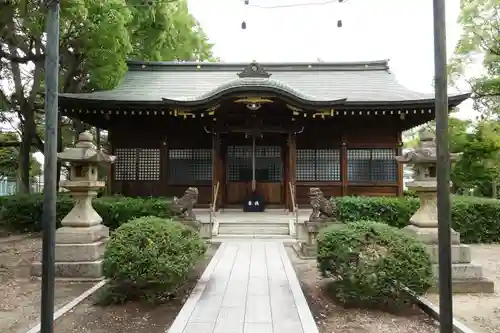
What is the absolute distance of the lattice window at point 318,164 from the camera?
13758 mm

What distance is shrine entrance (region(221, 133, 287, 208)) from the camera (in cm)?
1404

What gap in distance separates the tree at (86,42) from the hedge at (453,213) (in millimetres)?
7841

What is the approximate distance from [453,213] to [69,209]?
11549mm

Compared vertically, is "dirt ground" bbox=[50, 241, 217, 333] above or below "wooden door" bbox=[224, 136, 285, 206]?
below

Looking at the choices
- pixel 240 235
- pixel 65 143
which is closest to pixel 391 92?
pixel 240 235

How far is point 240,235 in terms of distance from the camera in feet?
34.2

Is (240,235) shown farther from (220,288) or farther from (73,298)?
(73,298)

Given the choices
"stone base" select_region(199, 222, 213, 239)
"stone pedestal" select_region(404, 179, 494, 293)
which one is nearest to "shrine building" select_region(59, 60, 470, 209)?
"stone base" select_region(199, 222, 213, 239)

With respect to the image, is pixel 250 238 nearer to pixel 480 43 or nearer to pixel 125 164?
pixel 125 164

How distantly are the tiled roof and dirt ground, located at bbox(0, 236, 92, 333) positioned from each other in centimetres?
571

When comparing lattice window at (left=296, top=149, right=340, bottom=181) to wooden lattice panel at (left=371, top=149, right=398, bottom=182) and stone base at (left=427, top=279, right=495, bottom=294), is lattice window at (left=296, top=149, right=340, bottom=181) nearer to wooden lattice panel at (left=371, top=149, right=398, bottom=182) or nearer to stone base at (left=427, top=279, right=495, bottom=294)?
wooden lattice panel at (left=371, top=149, right=398, bottom=182)

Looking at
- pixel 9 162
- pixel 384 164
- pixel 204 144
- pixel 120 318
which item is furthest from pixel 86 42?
pixel 9 162

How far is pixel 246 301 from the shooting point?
16.8ft

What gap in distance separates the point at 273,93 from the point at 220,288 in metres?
7.45
